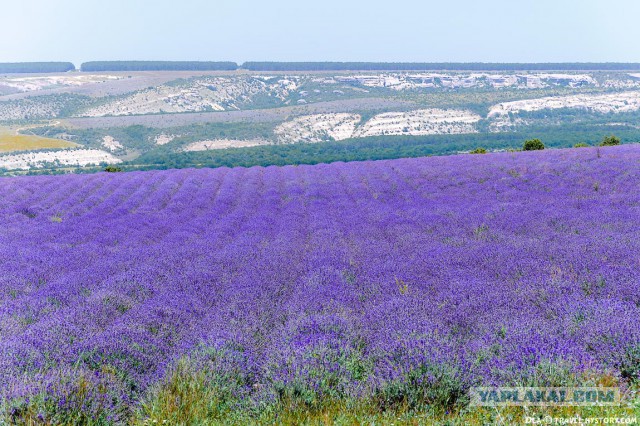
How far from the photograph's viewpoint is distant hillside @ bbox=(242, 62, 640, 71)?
155750 mm

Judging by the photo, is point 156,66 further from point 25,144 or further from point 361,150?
point 361,150

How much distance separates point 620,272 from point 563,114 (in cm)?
10445

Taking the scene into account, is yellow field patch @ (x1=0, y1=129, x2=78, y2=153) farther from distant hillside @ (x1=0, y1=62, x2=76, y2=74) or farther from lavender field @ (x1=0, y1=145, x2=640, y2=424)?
distant hillside @ (x1=0, y1=62, x2=76, y2=74)

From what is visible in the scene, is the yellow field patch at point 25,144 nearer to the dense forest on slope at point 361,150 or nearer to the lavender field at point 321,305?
the dense forest on slope at point 361,150

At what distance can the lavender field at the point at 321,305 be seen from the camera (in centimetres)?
329

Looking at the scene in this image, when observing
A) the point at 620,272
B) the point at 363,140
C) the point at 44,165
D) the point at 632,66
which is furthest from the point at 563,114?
the point at 620,272

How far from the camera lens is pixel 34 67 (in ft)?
594

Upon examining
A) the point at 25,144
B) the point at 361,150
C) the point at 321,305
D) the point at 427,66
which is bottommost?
the point at 361,150

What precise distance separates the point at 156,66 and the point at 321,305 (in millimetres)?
196749

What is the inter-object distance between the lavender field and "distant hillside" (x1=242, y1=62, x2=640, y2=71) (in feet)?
549

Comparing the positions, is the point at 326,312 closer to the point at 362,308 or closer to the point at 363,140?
the point at 362,308

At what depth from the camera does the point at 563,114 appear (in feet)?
316

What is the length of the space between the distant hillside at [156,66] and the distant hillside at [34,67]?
982 centimetres

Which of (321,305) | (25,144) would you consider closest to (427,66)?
(25,144)
